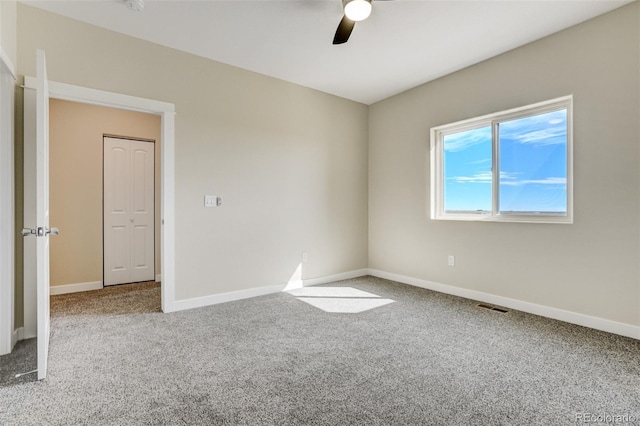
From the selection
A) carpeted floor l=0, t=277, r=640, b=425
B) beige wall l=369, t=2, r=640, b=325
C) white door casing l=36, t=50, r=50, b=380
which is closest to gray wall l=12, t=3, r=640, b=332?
beige wall l=369, t=2, r=640, b=325

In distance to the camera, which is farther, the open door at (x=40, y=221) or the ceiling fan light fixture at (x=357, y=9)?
the ceiling fan light fixture at (x=357, y=9)

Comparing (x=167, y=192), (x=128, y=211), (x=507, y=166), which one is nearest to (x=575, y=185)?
(x=507, y=166)

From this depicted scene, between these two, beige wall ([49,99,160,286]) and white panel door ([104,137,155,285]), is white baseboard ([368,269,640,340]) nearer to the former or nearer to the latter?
white panel door ([104,137,155,285])

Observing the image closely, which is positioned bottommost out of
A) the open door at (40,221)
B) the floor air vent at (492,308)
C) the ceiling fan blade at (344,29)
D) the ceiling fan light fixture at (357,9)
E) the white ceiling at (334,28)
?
the floor air vent at (492,308)

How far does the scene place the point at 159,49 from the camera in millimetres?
3062

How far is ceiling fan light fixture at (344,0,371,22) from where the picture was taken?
2.12 meters

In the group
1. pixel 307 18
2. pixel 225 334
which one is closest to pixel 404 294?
pixel 225 334

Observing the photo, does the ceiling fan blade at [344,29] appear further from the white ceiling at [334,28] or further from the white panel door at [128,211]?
the white panel door at [128,211]

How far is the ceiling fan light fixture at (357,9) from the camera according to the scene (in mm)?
2125

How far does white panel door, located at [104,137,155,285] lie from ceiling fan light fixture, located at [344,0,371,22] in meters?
3.51

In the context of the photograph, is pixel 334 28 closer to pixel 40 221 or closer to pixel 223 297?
pixel 40 221

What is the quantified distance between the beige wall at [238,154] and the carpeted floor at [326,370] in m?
0.77

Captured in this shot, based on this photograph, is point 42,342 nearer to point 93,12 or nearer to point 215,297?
point 215,297

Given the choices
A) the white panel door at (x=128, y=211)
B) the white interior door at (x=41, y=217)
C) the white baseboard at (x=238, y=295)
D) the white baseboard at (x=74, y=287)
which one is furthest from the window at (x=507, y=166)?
the white baseboard at (x=74, y=287)
